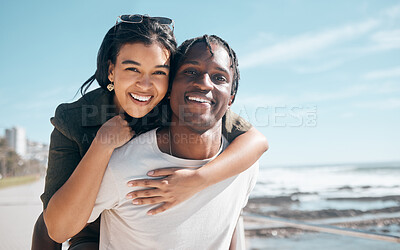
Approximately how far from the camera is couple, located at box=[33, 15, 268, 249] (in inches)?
65.4

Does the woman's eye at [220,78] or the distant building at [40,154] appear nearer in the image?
the woman's eye at [220,78]

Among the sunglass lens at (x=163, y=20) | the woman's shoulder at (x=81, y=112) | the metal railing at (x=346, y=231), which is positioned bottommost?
the metal railing at (x=346, y=231)

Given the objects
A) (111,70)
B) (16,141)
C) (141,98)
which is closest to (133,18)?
(111,70)

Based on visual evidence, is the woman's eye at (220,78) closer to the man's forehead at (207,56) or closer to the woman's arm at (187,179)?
the man's forehead at (207,56)

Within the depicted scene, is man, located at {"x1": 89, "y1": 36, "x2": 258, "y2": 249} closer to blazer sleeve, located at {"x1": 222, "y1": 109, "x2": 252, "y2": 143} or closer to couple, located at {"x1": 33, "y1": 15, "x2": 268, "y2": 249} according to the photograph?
couple, located at {"x1": 33, "y1": 15, "x2": 268, "y2": 249}

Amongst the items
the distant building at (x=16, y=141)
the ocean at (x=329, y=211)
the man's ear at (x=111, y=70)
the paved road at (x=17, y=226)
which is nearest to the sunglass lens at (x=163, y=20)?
the man's ear at (x=111, y=70)

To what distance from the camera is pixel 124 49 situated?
2.02 metres

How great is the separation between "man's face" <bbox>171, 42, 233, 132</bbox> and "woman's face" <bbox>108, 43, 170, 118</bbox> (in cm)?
14

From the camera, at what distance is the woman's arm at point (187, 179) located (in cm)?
166

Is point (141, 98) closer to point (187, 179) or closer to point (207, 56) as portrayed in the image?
point (207, 56)

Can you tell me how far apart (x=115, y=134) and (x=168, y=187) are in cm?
39

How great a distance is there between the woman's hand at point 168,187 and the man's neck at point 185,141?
0.10m

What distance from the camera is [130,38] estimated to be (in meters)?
1.98

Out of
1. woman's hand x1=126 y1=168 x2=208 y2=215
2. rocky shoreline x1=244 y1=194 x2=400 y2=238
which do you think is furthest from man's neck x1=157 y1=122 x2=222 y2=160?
rocky shoreline x1=244 y1=194 x2=400 y2=238
